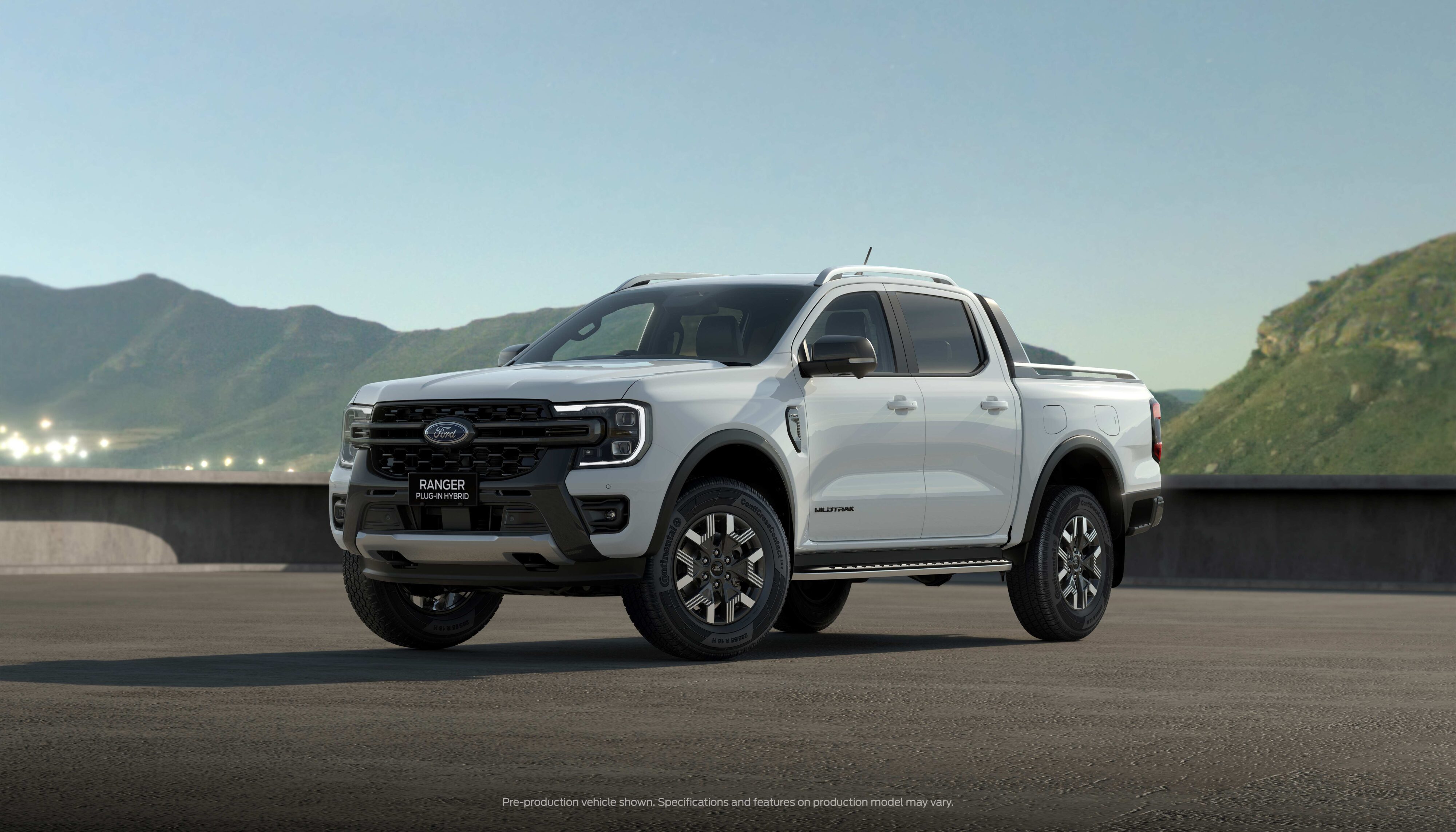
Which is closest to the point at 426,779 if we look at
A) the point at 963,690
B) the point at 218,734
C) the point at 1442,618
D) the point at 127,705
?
the point at 218,734

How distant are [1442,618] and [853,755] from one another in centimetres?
1031

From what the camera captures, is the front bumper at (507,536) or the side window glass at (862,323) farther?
the side window glass at (862,323)

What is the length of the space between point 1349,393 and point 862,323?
581ft

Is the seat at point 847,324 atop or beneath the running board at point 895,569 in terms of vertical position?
atop

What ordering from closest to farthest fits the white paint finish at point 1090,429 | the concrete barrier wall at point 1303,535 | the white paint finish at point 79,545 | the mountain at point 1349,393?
the white paint finish at point 1090,429, the concrete barrier wall at point 1303,535, the white paint finish at point 79,545, the mountain at point 1349,393

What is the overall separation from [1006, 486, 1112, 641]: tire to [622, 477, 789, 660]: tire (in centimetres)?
229

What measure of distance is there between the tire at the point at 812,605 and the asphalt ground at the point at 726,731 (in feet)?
0.62

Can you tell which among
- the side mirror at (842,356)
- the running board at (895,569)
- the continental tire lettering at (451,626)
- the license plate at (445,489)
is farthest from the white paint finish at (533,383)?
the continental tire lettering at (451,626)

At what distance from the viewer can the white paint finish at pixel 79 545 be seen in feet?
69.3

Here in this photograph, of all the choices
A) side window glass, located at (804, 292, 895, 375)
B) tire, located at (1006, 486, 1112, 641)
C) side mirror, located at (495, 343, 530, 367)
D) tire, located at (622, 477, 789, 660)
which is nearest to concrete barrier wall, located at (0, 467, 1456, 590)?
tire, located at (1006, 486, 1112, 641)

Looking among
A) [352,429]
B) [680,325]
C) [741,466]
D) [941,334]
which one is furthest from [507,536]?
[941,334]

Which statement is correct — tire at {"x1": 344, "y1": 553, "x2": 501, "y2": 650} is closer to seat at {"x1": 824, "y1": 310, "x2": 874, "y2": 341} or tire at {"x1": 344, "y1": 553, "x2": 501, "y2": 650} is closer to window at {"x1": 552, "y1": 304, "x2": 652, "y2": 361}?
window at {"x1": 552, "y1": 304, "x2": 652, "y2": 361}

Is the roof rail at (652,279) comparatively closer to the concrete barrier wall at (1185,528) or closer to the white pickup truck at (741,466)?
the white pickup truck at (741,466)

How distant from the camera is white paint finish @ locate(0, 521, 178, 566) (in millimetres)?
21109
